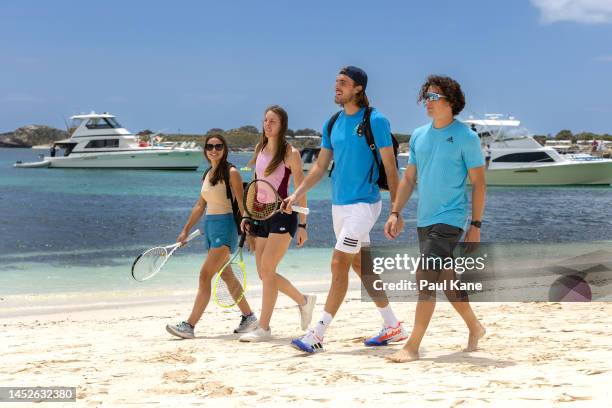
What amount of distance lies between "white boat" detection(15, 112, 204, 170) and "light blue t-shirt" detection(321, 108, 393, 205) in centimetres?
5891

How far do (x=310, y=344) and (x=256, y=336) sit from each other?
0.71 m

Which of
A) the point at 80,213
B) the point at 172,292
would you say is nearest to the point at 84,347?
the point at 172,292

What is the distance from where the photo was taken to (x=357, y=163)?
4.62 meters

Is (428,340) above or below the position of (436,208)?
below

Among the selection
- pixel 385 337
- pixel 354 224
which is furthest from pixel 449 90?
pixel 385 337

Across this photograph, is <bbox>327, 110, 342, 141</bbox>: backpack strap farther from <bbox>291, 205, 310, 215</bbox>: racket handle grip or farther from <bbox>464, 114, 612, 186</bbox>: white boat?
<bbox>464, 114, 612, 186</bbox>: white boat

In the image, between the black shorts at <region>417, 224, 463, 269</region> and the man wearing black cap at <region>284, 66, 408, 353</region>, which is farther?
the man wearing black cap at <region>284, 66, 408, 353</region>

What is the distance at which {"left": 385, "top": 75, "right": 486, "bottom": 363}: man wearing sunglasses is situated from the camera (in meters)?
4.19

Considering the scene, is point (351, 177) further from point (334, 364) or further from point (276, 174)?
point (334, 364)

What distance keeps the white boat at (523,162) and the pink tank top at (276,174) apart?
4026cm

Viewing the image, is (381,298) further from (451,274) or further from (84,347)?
(84,347)

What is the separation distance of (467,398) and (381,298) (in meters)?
1.52

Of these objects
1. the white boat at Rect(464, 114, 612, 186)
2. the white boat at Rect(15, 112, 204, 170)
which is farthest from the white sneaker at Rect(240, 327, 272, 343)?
the white boat at Rect(15, 112, 204, 170)

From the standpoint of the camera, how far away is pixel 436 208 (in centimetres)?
422
